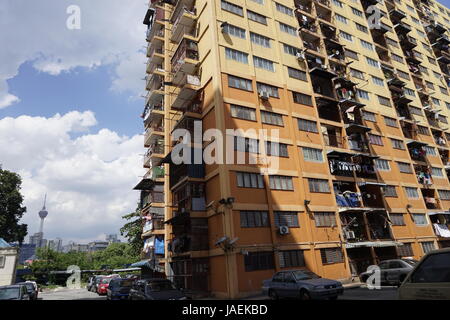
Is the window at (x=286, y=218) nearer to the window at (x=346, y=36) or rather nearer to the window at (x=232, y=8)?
the window at (x=232, y=8)

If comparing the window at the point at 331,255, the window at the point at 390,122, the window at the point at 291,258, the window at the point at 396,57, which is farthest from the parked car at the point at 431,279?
the window at the point at 396,57

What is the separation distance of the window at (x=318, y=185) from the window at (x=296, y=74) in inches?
466

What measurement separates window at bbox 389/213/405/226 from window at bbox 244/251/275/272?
17760mm

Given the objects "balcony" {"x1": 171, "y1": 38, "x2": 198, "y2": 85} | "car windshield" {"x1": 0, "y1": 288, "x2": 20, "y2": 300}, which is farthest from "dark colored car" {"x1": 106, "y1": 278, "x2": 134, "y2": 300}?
"balcony" {"x1": 171, "y1": 38, "x2": 198, "y2": 85}

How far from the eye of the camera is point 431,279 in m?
5.05

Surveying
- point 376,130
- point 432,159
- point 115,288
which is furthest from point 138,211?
point 432,159

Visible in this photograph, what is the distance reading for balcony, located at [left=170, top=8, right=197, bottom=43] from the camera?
33.8 meters

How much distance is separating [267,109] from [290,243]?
12.8m

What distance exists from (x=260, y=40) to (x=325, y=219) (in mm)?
19885

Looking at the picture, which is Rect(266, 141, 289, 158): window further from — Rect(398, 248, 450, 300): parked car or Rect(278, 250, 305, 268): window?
Rect(398, 248, 450, 300): parked car

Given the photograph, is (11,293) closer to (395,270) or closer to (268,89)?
(395,270)

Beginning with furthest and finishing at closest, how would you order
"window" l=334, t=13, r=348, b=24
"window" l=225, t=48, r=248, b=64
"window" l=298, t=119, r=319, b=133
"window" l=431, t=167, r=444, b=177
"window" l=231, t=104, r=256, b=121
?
"window" l=334, t=13, r=348, b=24
"window" l=431, t=167, r=444, b=177
"window" l=298, t=119, r=319, b=133
"window" l=225, t=48, r=248, b=64
"window" l=231, t=104, r=256, b=121

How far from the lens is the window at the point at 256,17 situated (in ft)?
109

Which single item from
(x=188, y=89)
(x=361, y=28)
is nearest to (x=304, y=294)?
(x=188, y=89)
